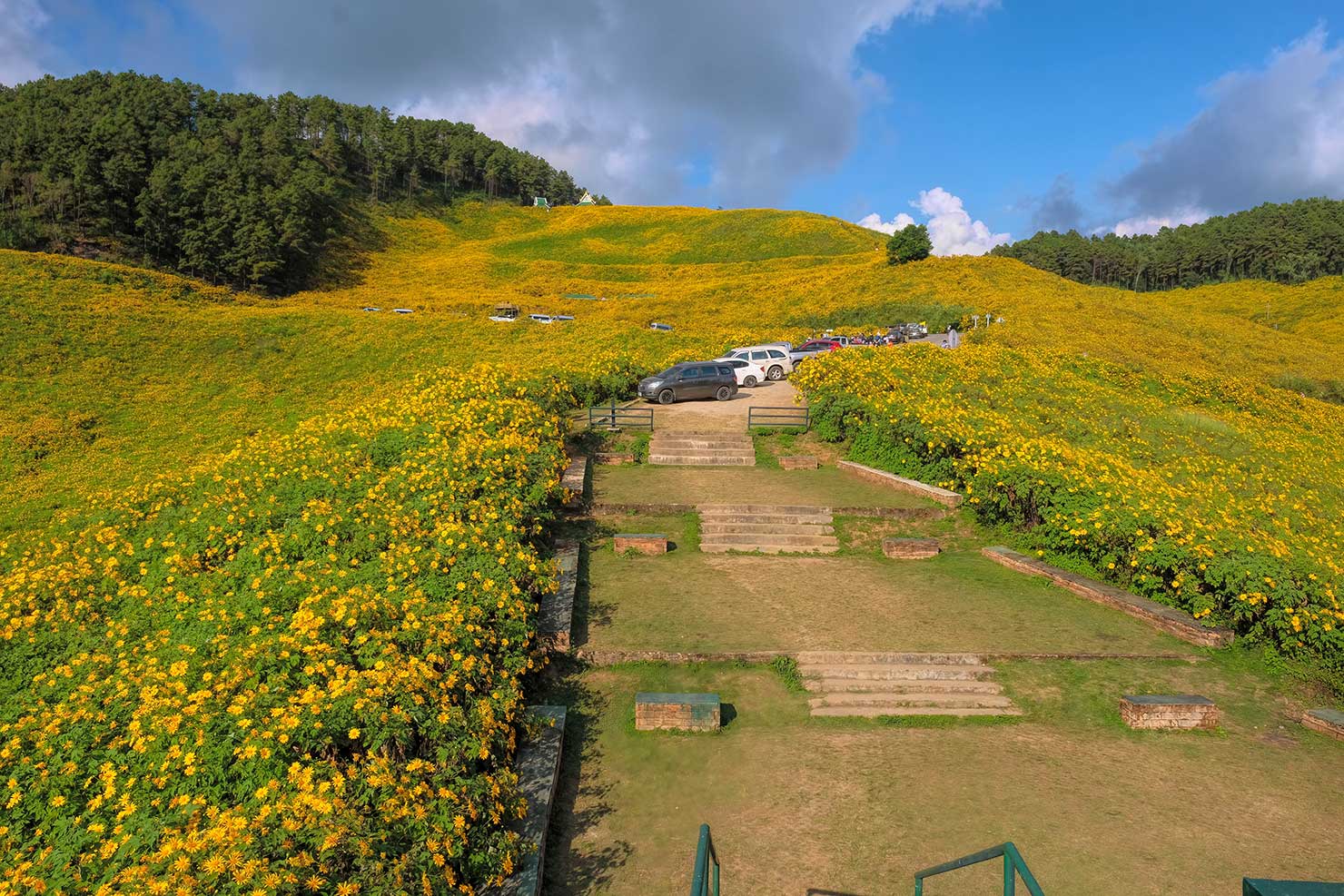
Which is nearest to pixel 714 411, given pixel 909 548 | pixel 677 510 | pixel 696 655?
pixel 677 510

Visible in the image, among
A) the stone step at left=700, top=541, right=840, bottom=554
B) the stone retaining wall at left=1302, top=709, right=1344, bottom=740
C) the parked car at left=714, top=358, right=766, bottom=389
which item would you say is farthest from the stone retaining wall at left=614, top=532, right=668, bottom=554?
the parked car at left=714, top=358, right=766, bottom=389

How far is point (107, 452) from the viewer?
19.0 meters

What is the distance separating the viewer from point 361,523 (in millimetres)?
10039

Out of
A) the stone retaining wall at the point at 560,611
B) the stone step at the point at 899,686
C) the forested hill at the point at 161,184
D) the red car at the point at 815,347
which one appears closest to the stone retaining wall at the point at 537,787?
the stone retaining wall at the point at 560,611

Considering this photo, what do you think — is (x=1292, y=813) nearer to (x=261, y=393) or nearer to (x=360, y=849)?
(x=360, y=849)

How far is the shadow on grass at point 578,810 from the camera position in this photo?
20.0ft

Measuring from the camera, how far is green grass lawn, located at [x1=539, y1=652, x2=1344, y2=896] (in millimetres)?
6195

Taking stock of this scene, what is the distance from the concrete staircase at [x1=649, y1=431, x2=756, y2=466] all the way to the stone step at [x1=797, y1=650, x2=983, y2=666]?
29.6 ft

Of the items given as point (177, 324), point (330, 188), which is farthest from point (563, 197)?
point (177, 324)

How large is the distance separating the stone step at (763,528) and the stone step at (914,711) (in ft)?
17.5

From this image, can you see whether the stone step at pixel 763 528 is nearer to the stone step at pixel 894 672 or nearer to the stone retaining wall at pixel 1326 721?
the stone step at pixel 894 672

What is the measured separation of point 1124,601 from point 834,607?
4881 millimetres

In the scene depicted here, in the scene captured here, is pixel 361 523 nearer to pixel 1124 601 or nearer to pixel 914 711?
pixel 914 711

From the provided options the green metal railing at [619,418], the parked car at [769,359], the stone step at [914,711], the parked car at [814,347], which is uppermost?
the parked car at [814,347]
